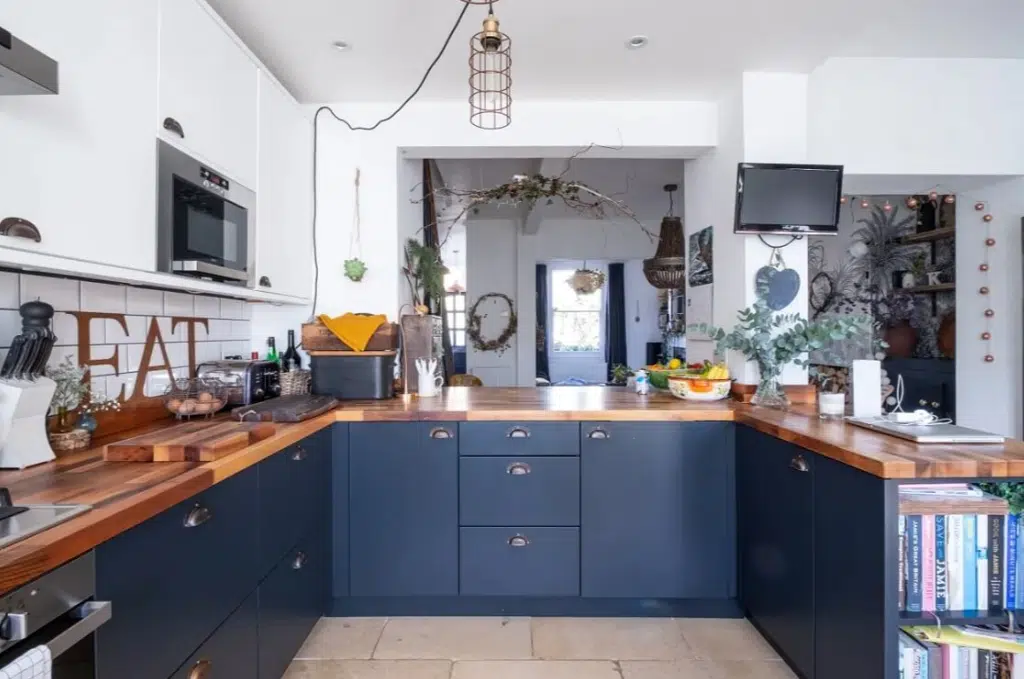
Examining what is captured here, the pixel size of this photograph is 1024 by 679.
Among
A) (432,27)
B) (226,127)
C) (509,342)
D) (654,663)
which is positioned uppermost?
(432,27)

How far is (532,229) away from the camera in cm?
708

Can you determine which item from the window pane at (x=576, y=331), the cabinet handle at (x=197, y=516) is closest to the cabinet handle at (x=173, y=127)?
the cabinet handle at (x=197, y=516)

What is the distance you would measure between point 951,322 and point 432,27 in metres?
4.36

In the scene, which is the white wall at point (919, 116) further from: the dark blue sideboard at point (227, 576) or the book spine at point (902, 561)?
the dark blue sideboard at point (227, 576)

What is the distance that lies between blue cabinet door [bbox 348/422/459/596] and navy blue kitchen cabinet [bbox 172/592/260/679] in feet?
2.24

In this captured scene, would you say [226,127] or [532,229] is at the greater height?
[532,229]

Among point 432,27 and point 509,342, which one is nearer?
point 432,27

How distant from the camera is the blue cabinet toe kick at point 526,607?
2.32 meters

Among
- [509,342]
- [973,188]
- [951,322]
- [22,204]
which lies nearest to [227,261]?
[22,204]

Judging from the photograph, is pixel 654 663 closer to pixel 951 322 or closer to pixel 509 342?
pixel 951 322

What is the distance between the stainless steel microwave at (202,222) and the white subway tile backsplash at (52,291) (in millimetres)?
353

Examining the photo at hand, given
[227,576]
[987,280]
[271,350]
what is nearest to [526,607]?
[227,576]

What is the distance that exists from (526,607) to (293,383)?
4.68 feet

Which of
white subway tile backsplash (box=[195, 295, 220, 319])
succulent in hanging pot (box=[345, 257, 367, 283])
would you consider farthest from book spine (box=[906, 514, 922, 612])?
white subway tile backsplash (box=[195, 295, 220, 319])
